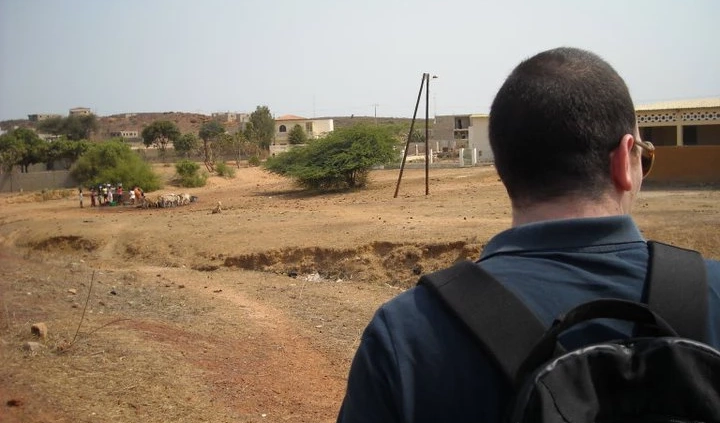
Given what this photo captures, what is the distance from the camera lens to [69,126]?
7338 cm

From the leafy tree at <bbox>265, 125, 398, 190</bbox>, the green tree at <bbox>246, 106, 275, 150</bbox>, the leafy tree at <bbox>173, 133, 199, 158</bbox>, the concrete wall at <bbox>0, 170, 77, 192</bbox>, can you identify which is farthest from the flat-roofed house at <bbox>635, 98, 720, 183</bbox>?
the green tree at <bbox>246, 106, 275, 150</bbox>

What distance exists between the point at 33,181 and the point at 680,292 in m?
44.6

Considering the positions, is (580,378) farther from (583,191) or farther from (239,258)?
(239,258)

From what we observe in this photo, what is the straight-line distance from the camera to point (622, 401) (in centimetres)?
110

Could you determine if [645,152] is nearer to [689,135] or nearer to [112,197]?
[689,135]

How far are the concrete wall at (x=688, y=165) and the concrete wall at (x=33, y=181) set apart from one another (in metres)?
32.4

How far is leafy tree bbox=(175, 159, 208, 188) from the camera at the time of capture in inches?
1459

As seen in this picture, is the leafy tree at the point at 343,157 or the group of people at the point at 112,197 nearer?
the group of people at the point at 112,197

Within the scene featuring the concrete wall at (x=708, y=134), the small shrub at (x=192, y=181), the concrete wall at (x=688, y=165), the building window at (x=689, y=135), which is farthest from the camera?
the small shrub at (x=192, y=181)

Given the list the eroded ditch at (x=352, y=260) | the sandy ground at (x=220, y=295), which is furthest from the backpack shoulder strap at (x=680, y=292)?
the eroded ditch at (x=352, y=260)

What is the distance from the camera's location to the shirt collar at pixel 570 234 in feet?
4.29

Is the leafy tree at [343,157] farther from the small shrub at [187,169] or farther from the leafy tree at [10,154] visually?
the leafy tree at [10,154]

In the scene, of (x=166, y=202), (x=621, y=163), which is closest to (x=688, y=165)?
(x=166, y=202)

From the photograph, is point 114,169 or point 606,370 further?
point 114,169
